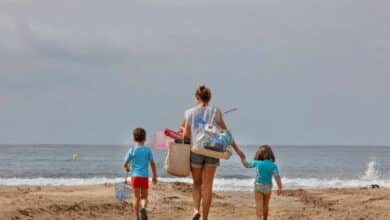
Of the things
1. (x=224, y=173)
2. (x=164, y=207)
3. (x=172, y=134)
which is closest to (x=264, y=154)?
(x=172, y=134)

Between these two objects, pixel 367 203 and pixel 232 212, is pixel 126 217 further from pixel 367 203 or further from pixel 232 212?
pixel 367 203

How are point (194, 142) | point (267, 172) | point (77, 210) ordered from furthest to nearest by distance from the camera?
1. point (77, 210)
2. point (267, 172)
3. point (194, 142)

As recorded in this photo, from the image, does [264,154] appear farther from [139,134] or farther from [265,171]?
[139,134]

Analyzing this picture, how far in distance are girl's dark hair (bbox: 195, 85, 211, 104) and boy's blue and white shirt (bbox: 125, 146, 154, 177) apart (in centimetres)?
190

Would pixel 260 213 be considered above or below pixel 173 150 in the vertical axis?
below

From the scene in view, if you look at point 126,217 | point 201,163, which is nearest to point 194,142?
point 201,163

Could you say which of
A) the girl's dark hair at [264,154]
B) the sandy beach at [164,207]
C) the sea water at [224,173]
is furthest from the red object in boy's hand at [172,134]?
the sea water at [224,173]

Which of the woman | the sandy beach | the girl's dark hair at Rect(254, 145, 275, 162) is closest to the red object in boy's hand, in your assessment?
the woman

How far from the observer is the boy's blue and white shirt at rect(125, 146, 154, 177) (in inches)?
428

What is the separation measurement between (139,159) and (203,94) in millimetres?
2071

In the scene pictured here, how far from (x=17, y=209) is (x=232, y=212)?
4.75 metres

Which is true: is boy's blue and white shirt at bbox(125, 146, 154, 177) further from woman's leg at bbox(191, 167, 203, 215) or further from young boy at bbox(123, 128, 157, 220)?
woman's leg at bbox(191, 167, 203, 215)

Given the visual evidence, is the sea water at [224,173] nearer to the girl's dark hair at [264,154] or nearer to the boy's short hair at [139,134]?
the girl's dark hair at [264,154]

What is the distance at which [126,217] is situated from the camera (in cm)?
1419
